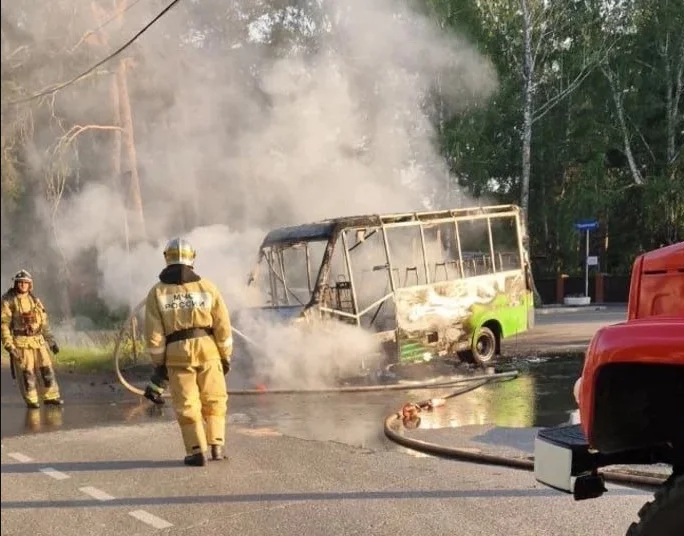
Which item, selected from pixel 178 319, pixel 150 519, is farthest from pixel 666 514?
pixel 178 319

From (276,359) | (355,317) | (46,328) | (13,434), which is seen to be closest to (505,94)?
(355,317)

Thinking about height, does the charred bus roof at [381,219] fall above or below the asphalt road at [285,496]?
above

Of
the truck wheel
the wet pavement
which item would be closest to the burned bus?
the wet pavement

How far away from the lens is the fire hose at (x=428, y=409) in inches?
181

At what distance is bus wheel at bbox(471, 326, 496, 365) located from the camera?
1009cm

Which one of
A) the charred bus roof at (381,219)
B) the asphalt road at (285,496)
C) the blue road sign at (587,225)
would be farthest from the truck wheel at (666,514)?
the charred bus roof at (381,219)

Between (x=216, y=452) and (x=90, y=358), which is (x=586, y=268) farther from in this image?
(x=90, y=358)

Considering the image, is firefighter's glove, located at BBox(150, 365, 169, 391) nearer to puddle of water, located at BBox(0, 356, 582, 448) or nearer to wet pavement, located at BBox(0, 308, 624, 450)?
wet pavement, located at BBox(0, 308, 624, 450)

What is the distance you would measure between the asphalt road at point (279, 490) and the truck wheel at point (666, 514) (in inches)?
54.3

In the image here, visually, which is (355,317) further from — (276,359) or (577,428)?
(577,428)

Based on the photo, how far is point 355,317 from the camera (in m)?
8.87

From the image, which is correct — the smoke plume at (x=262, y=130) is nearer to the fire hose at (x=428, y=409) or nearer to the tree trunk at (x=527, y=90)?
the fire hose at (x=428, y=409)

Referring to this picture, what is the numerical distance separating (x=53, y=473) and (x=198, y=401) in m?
1.19

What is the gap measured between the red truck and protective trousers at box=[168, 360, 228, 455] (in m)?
2.96
